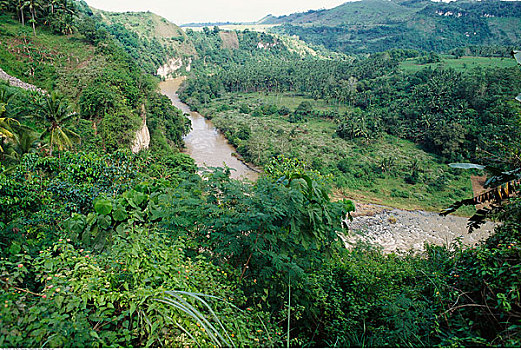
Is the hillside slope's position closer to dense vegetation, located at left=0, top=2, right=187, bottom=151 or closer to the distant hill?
dense vegetation, located at left=0, top=2, right=187, bottom=151

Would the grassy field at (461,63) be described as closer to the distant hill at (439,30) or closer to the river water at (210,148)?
the river water at (210,148)

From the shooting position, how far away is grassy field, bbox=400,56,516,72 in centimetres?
6186

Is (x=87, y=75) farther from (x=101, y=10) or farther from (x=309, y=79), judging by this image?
(x=101, y=10)

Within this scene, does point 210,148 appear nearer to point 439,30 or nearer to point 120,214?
point 120,214

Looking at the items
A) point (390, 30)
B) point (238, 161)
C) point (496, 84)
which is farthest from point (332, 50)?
point (238, 161)

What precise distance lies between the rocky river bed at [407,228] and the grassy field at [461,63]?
4721cm

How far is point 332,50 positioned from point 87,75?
514ft

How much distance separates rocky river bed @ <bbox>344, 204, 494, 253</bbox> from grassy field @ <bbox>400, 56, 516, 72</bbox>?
4721 cm

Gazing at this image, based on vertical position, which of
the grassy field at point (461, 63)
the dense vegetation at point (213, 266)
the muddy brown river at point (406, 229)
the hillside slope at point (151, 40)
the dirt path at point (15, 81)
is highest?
the hillside slope at point (151, 40)

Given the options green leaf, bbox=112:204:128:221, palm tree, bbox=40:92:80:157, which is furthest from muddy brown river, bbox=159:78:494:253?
green leaf, bbox=112:204:128:221

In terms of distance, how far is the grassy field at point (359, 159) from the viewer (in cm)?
3077

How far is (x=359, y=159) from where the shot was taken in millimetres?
37344

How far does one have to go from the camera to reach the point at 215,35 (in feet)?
407

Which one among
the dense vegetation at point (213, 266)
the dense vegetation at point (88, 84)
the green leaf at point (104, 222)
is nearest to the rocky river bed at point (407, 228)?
the dense vegetation at point (213, 266)
